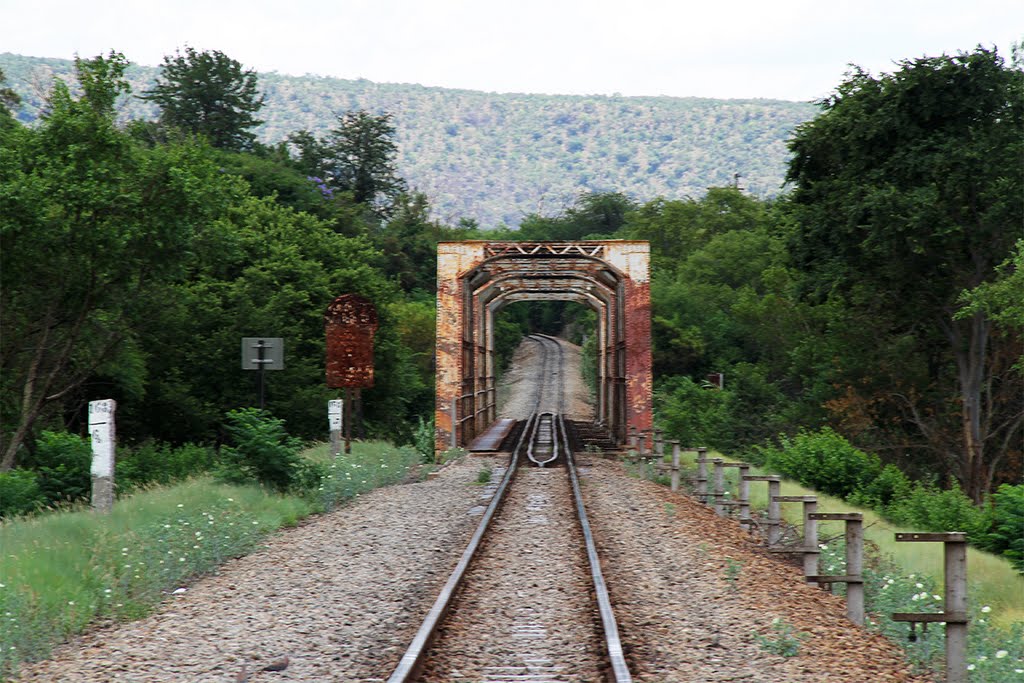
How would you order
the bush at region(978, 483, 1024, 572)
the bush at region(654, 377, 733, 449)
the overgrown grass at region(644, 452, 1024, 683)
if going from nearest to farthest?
the overgrown grass at region(644, 452, 1024, 683) → the bush at region(978, 483, 1024, 572) → the bush at region(654, 377, 733, 449)

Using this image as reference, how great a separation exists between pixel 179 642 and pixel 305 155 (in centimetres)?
8726

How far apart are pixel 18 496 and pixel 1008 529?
60.6ft

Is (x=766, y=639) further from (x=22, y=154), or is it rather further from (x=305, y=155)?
(x=305, y=155)

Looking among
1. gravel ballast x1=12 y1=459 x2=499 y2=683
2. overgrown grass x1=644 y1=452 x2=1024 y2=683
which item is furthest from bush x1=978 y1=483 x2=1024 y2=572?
gravel ballast x1=12 y1=459 x2=499 y2=683

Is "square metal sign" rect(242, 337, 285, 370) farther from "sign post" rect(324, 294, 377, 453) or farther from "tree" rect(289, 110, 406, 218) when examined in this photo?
"tree" rect(289, 110, 406, 218)

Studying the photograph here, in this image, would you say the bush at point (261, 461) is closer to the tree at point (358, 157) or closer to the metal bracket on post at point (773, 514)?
the metal bracket on post at point (773, 514)

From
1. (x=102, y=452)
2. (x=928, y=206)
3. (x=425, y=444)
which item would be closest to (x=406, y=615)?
(x=102, y=452)

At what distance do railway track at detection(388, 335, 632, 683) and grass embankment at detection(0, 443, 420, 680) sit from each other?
271cm

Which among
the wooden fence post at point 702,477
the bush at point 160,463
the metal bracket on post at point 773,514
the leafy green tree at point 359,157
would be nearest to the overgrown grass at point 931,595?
the metal bracket on post at point 773,514

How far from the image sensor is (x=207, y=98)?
8031 cm

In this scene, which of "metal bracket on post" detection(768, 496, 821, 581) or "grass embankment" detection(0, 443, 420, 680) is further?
"metal bracket on post" detection(768, 496, 821, 581)

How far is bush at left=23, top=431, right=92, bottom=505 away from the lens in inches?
915

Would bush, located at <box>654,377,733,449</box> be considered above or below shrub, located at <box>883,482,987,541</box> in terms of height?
above

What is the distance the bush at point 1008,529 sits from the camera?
770 inches
